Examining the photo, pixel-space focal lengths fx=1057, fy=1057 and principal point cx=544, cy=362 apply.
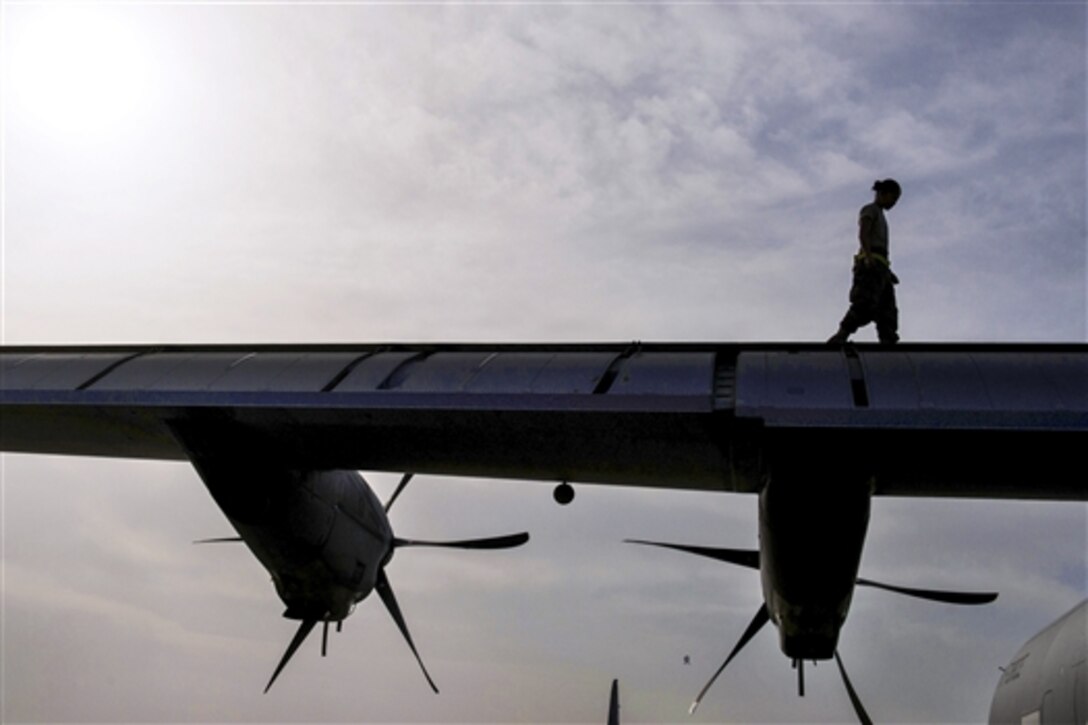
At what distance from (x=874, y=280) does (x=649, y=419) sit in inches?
169

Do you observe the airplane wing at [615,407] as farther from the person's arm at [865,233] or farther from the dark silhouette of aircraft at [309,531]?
the person's arm at [865,233]

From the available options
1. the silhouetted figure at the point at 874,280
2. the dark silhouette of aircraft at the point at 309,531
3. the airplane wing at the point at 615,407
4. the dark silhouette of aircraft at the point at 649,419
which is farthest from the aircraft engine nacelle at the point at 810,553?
the dark silhouette of aircraft at the point at 309,531

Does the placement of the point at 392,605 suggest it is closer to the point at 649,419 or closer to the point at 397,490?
the point at 397,490

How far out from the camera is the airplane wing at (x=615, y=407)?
7.48m

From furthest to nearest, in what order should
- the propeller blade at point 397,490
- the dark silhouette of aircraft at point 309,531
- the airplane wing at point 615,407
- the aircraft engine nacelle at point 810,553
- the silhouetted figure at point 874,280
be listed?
the propeller blade at point 397,490, the silhouetted figure at point 874,280, the dark silhouette of aircraft at point 309,531, the aircraft engine nacelle at point 810,553, the airplane wing at point 615,407

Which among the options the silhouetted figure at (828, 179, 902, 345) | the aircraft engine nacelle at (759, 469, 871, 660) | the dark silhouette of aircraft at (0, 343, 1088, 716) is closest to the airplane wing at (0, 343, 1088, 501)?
the dark silhouette of aircraft at (0, 343, 1088, 716)

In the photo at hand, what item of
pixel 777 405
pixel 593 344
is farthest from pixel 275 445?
pixel 777 405

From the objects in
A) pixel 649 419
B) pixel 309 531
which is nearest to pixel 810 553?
pixel 649 419

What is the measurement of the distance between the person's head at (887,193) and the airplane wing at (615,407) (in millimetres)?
3470

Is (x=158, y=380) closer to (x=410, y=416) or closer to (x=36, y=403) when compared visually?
(x=36, y=403)

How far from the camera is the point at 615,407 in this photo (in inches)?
302

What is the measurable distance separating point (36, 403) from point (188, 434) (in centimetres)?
128

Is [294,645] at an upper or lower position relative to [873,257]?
lower

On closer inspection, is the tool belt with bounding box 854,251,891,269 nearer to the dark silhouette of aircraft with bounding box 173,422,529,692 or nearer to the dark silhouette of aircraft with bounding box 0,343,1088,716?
the dark silhouette of aircraft with bounding box 0,343,1088,716
